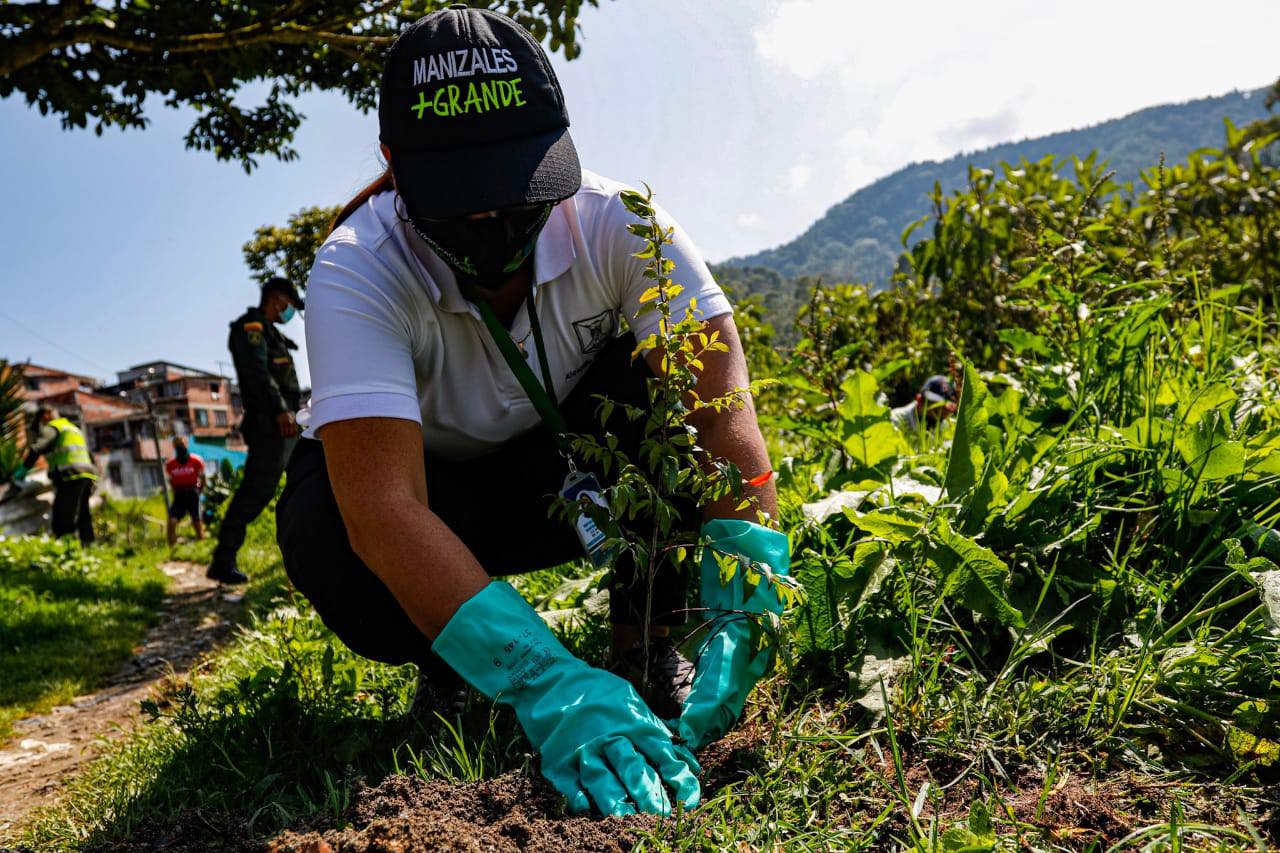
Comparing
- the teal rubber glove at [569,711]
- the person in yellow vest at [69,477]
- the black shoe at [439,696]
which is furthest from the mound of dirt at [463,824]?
the person in yellow vest at [69,477]

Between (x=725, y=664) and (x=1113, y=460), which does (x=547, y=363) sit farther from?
(x=1113, y=460)

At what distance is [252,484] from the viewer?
18.3 feet

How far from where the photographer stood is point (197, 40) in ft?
18.0

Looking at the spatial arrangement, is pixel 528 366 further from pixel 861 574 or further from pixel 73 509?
pixel 73 509

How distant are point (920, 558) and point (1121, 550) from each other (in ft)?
1.70

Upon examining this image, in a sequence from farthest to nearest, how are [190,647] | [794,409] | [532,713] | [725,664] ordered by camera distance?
[190,647] < [794,409] < [725,664] < [532,713]

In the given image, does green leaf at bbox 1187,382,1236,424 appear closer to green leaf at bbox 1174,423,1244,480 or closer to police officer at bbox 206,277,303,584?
green leaf at bbox 1174,423,1244,480

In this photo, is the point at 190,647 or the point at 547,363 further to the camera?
the point at 190,647

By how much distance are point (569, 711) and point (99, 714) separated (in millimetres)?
2729

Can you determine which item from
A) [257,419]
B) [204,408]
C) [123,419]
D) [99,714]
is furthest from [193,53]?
[204,408]

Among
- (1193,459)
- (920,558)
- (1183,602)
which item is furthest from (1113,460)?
(920,558)

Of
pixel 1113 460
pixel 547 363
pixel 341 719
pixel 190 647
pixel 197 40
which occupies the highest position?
pixel 197 40

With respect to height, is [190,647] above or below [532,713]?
below

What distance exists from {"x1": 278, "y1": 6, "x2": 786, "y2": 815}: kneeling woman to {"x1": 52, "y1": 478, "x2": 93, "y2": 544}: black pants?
8.17 metres
